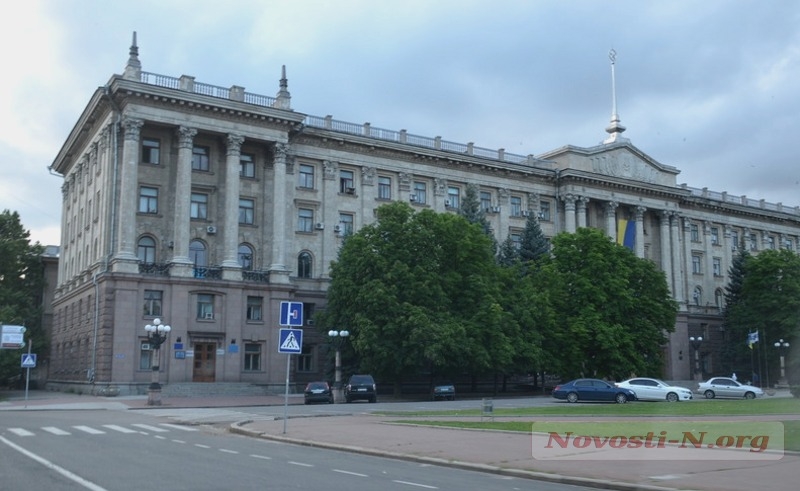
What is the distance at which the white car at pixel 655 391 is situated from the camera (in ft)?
150

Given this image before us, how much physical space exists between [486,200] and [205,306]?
27761mm

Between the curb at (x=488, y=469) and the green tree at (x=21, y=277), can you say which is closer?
the curb at (x=488, y=469)

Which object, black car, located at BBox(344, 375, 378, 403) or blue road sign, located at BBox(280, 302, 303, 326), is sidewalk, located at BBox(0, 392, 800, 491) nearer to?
blue road sign, located at BBox(280, 302, 303, 326)

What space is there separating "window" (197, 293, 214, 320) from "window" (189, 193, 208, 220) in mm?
5805

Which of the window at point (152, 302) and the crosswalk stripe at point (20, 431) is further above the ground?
the window at point (152, 302)

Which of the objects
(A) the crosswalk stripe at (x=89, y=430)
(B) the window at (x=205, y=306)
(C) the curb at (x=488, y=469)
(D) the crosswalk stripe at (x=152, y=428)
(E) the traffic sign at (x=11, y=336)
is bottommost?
(D) the crosswalk stripe at (x=152, y=428)

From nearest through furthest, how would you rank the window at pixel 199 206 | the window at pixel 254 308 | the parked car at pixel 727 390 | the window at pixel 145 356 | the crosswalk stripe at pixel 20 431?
the crosswalk stripe at pixel 20 431 < the parked car at pixel 727 390 < the window at pixel 145 356 < the window at pixel 254 308 < the window at pixel 199 206

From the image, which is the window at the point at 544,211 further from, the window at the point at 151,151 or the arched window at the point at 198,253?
the window at the point at 151,151

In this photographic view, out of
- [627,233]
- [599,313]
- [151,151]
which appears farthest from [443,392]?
[627,233]

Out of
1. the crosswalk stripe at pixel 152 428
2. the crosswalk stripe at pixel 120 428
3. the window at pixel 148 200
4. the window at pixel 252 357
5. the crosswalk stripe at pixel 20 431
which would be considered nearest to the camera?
the crosswalk stripe at pixel 20 431

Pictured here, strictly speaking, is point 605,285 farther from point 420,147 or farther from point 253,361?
point 253,361

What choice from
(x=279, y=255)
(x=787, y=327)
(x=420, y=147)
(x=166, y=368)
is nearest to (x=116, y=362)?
(x=166, y=368)

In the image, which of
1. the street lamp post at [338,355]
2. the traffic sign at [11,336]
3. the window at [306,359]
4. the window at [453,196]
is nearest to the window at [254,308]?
the window at [306,359]

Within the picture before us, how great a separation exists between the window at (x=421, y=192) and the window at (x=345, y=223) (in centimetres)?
633
